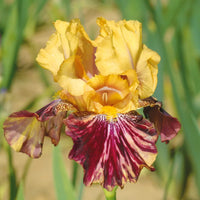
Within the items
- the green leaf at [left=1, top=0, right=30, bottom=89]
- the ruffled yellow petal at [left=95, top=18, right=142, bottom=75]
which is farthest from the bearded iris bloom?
the green leaf at [left=1, top=0, right=30, bottom=89]

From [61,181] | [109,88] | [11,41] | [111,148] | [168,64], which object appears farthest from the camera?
[11,41]

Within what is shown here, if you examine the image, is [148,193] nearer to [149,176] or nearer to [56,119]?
[149,176]

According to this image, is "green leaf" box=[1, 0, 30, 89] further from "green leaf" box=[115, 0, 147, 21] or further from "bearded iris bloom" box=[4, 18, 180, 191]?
"bearded iris bloom" box=[4, 18, 180, 191]

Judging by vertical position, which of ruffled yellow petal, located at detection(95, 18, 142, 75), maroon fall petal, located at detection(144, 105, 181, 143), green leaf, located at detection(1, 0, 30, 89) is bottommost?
maroon fall petal, located at detection(144, 105, 181, 143)

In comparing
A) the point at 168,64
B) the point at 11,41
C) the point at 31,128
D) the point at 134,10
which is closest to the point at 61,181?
the point at 31,128

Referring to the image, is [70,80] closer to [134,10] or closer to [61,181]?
[61,181]

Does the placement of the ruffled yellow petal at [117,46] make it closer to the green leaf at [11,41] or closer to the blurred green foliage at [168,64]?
the blurred green foliage at [168,64]
